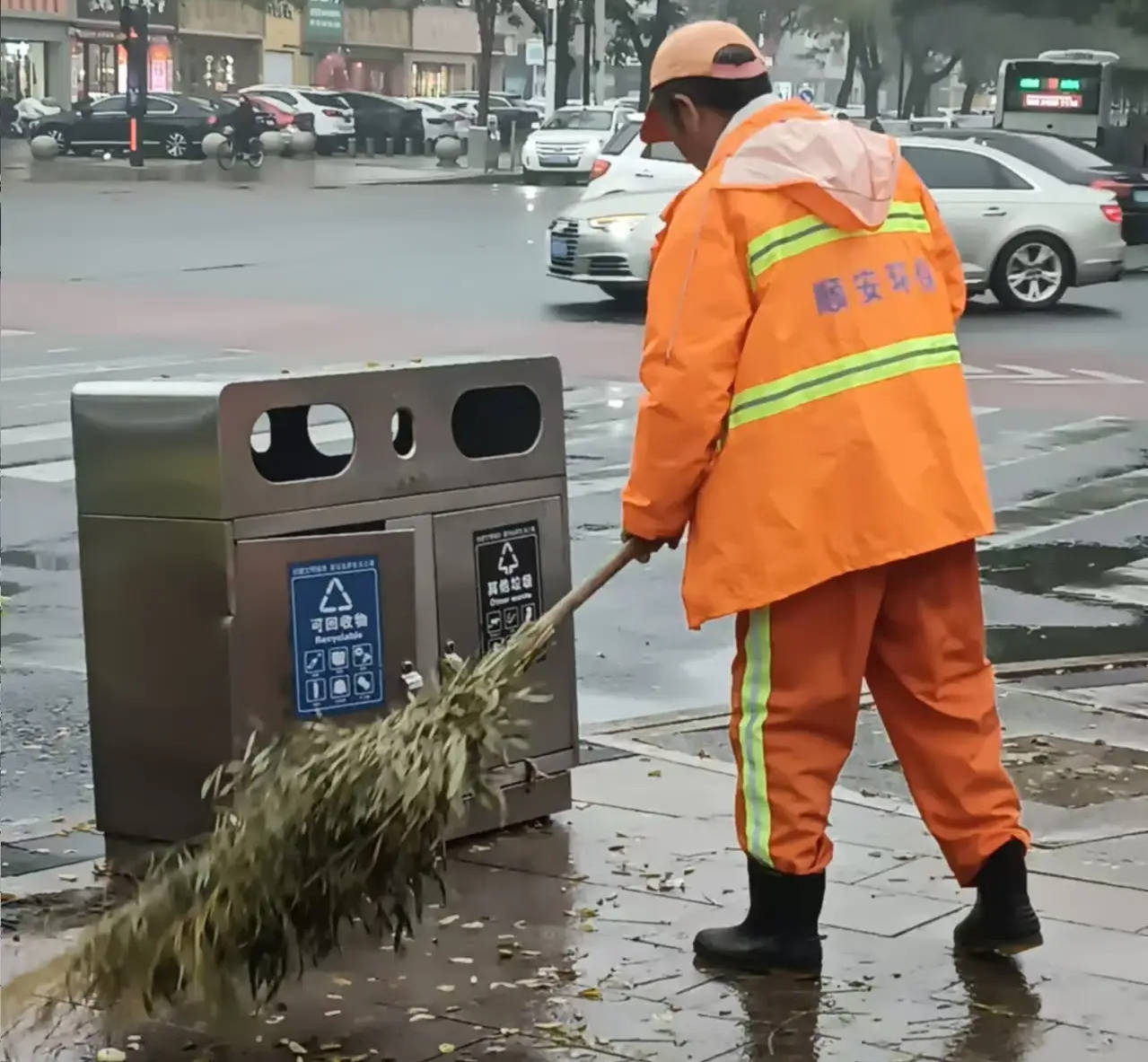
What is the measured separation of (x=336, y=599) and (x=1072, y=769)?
2.34 m

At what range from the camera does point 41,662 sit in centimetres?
776

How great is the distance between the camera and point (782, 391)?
4.45 m

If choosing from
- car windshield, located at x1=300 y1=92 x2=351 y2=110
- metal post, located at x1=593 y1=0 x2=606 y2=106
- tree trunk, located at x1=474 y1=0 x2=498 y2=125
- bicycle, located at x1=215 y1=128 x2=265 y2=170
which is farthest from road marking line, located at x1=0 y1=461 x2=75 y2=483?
tree trunk, located at x1=474 y1=0 x2=498 y2=125

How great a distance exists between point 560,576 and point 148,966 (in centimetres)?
204

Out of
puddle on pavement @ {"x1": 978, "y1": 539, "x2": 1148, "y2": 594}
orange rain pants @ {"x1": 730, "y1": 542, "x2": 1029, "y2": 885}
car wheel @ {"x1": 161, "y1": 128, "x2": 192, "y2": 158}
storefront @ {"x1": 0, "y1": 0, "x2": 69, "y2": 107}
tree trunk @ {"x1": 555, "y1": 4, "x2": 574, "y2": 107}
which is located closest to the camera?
orange rain pants @ {"x1": 730, "y1": 542, "x2": 1029, "y2": 885}

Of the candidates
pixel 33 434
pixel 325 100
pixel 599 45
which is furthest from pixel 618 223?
pixel 599 45

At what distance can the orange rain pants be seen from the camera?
4531mm

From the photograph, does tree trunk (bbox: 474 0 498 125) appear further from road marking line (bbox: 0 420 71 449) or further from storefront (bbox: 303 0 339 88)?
road marking line (bbox: 0 420 71 449)

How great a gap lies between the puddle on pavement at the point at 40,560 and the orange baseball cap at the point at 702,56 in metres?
5.25

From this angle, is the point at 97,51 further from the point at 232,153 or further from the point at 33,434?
the point at 33,434

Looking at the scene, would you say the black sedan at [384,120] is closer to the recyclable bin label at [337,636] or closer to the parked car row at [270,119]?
the parked car row at [270,119]

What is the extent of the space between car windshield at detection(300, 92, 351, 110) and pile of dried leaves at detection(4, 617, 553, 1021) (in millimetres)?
53818

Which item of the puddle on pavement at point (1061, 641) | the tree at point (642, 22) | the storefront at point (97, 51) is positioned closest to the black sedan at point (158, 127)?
the storefront at point (97, 51)

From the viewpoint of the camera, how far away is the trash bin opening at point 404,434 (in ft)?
17.8
